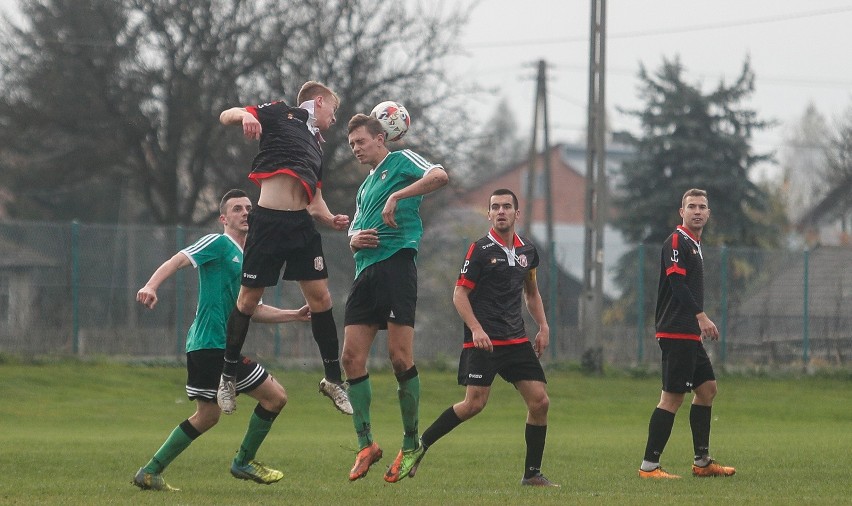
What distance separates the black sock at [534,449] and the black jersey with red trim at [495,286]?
77 cm

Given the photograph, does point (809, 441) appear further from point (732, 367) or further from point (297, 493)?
point (732, 367)

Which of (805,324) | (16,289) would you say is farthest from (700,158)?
(16,289)

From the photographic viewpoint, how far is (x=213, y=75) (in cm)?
3759

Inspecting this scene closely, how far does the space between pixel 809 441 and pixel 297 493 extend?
8674 millimetres

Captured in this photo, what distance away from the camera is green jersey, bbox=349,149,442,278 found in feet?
31.8

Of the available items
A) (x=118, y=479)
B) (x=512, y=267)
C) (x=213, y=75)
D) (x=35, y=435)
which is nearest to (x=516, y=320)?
(x=512, y=267)

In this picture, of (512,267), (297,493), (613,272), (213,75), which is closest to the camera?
(297,493)

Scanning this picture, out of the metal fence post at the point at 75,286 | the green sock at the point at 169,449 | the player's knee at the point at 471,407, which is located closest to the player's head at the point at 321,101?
the player's knee at the point at 471,407

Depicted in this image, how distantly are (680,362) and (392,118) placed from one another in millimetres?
3350

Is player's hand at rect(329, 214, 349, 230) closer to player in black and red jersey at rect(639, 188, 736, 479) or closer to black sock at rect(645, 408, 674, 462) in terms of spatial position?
player in black and red jersey at rect(639, 188, 736, 479)

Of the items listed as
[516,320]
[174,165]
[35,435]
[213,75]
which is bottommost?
[35,435]

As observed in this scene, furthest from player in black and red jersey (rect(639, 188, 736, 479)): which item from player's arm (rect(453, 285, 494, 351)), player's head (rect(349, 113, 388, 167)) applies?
player's head (rect(349, 113, 388, 167))

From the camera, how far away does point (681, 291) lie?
1128 centimetres

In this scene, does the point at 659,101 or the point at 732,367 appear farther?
the point at 659,101
